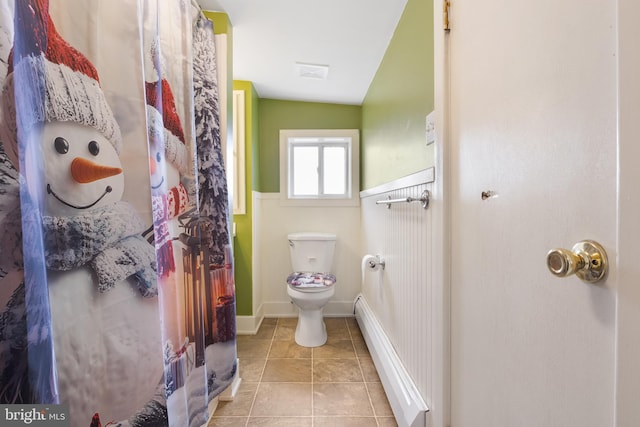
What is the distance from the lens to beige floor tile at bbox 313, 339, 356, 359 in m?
1.59

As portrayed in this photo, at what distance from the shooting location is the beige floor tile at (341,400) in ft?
3.78

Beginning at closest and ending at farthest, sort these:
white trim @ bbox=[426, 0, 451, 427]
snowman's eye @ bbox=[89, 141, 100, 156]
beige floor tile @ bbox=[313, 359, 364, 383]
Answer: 1. snowman's eye @ bbox=[89, 141, 100, 156]
2. white trim @ bbox=[426, 0, 451, 427]
3. beige floor tile @ bbox=[313, 359, 364, 383]

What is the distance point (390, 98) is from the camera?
1400 mm

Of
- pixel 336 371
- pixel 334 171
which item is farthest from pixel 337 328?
pixel 334 171

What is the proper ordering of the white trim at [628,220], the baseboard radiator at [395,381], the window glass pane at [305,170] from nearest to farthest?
the white trim at [628,220] < the baseboard radiator at [395,381] < the window glass pane at [305,170]

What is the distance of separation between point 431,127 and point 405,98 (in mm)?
365

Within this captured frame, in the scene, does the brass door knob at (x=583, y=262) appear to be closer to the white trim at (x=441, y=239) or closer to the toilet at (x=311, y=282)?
the white trim at (x=441, y=239)

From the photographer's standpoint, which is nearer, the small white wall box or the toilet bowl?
the small white wall box

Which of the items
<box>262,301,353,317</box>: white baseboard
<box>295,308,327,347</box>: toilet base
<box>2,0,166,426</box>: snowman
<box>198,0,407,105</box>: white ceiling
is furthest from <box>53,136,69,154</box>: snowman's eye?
<box>262,301,353,317</box>: white baseboard

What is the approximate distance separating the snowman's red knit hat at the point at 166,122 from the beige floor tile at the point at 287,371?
125 cm

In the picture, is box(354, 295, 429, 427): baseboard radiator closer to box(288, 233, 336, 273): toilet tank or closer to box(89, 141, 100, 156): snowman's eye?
box(288, 233, 336, 273): toilet tank

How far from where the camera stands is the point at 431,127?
92 centimetres

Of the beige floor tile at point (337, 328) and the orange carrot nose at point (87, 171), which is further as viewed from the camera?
the beige floor tile at point (337, 328)

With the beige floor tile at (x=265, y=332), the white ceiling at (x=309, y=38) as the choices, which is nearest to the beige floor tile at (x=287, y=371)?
the beige floor tile at (x=265, y=332)
